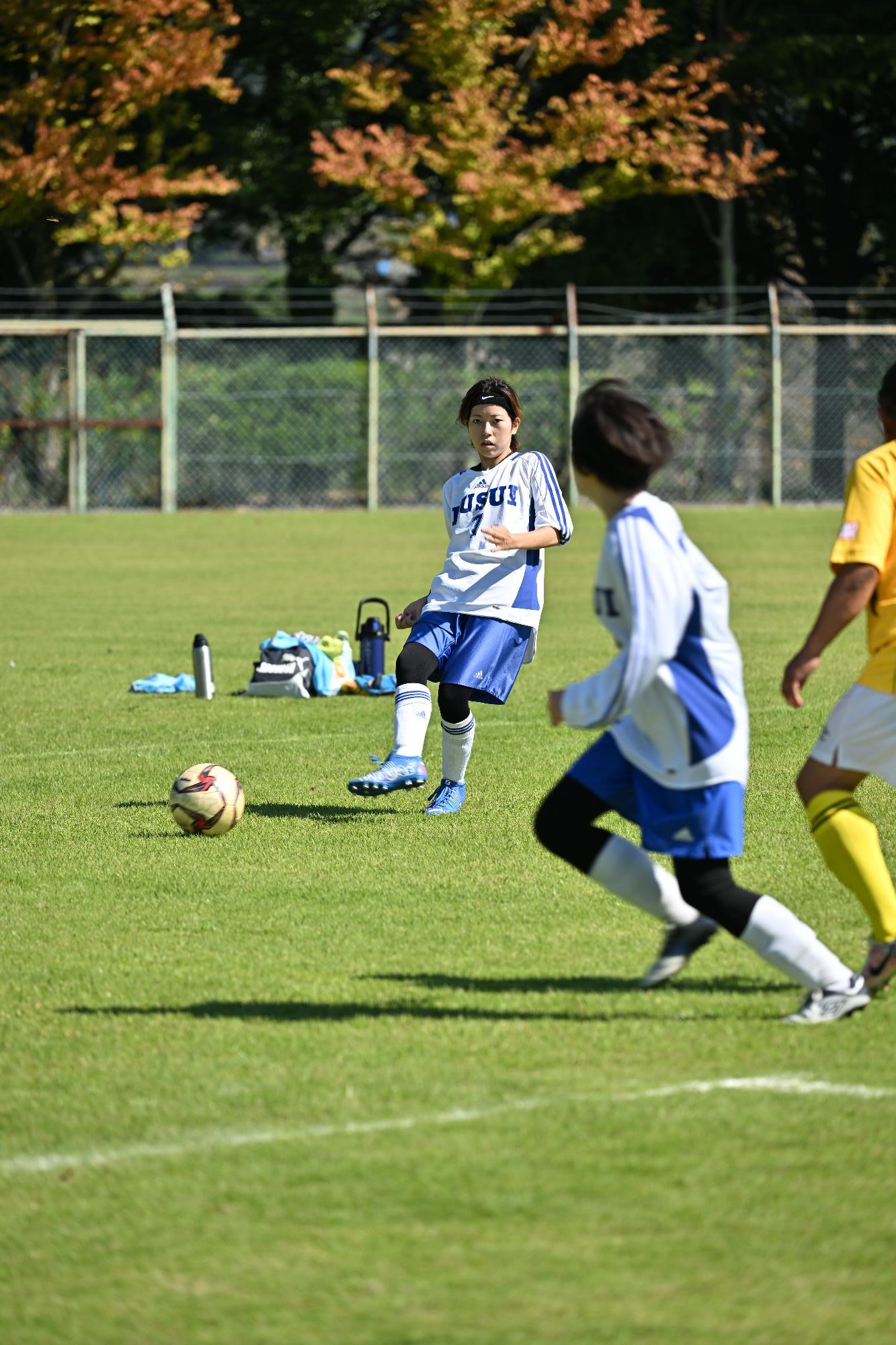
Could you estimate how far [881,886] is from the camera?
4742 mm

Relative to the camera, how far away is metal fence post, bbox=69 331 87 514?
26.4 metres

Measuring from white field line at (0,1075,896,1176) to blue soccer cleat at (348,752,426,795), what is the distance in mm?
3539

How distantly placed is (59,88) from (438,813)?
22.3m

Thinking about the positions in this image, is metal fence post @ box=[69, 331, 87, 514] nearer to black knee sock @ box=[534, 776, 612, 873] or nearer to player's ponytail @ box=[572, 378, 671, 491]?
black knee sock @ box=[534, 776, 612, 873]

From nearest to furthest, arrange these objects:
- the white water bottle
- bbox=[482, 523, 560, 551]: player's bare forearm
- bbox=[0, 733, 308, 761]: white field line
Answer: bbox=[482, 523, 560, 551]: player's bare forearm → bbox=[0, 733, 308, 761]: white field line → the white water bottle

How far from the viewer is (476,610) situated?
7652 millimetres

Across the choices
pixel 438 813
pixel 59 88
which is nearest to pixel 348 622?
pixel 438 813

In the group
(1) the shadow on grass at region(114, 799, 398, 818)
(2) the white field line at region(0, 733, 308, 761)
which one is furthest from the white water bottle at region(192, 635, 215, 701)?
(1) the shadow on grass at region(114, 799, 398, 818)

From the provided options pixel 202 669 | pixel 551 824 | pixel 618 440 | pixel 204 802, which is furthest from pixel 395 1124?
pixel 202 669

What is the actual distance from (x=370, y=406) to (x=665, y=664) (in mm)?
23534

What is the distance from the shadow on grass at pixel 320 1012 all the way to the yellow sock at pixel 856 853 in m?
0.58

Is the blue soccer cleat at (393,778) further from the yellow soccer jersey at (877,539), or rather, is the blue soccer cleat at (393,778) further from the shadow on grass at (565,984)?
the yellow soccer jersey at (877,539)

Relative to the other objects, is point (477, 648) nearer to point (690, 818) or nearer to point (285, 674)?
point (690, 818)

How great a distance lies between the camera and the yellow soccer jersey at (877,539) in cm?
464
